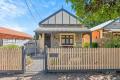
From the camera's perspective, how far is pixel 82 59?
12508 millimetres

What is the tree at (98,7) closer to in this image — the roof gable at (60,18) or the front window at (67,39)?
the front window at (67,39)

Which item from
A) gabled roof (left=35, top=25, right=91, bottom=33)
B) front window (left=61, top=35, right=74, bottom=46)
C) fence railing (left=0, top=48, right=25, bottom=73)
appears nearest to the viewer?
fence railing (left=0, top=48, right=25, bottom=73)

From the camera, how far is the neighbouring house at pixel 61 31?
27017mm

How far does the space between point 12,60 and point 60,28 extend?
629 inches

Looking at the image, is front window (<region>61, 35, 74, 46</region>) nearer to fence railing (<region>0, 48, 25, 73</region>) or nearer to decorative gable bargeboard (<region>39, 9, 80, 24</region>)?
decorative gable bargeboard (<region>39, 9, 80, 24</region>)

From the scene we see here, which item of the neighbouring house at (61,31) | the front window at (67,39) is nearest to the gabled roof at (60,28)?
the neighbouring house at (61,31)

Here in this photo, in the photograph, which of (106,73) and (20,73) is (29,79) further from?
(106,73)

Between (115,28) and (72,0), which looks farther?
(115,28)

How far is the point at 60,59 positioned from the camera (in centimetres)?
1242

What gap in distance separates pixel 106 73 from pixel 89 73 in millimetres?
958

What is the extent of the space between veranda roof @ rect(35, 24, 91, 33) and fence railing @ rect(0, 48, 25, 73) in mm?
14206

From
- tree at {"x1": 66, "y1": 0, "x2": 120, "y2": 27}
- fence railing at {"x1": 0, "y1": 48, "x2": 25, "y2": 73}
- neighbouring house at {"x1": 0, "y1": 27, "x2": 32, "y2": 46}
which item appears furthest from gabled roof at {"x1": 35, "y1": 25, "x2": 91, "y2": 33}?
fence railing at {"x1": 0, "y1": 48, "x2": 25, "y2": 73}

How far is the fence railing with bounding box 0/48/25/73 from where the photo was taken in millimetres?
12250

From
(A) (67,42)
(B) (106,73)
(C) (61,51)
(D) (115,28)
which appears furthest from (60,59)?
(D) (115,28)
